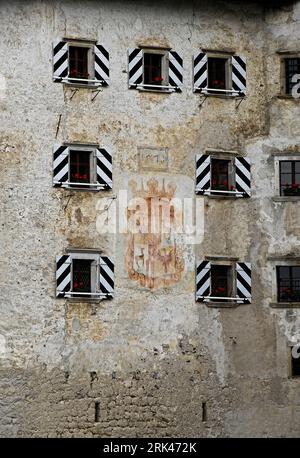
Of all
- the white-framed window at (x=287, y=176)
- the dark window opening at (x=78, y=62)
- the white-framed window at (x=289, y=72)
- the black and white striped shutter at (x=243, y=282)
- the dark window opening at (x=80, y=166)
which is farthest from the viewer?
the white-framed window at (x=289, y=72)

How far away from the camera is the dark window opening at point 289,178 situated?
162 ft

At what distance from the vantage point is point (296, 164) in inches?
1950

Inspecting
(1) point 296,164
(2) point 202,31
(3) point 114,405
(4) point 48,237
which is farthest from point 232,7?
(3) point 114,405

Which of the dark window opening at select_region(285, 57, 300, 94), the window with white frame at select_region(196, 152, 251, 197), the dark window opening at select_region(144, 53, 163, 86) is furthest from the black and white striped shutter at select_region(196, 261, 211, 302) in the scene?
the dark window opening at select_region(285, 57, 300, 94)

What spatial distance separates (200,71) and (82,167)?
14.0 feet

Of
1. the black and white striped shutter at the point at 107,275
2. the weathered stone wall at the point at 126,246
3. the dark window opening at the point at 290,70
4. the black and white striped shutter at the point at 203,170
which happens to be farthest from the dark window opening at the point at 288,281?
the dark window opening at the point at 290,70

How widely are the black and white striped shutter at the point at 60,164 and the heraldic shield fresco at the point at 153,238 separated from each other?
1.83 metres

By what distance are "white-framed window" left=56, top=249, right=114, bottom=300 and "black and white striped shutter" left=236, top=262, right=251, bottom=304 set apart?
3482mm

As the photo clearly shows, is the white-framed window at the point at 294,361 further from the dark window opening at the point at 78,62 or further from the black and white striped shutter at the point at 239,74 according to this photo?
the dark window opening at the point at 78,62

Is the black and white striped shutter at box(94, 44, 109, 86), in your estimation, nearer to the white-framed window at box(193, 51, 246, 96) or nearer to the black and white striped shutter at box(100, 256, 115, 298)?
the white-framed window at box(193, 51, 246, 96)

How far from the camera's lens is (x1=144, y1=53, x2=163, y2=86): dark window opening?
161 ft
